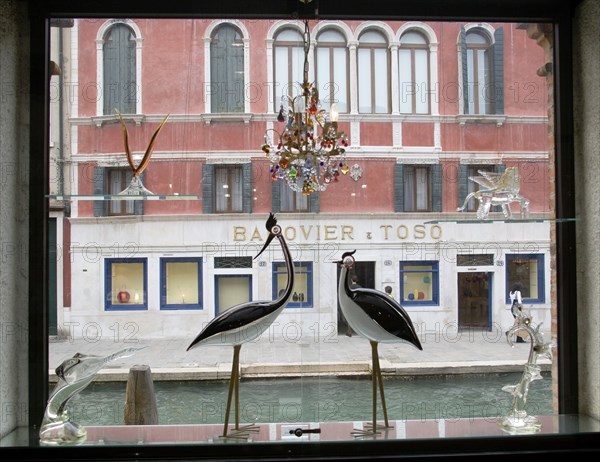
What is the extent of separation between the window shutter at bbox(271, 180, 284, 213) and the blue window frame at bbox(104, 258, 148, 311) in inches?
23.9

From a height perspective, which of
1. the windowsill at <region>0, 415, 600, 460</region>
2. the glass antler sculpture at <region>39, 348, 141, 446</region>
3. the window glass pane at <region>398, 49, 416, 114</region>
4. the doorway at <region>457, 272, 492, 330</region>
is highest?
the window glass pane at <region>398, 49, 416, 114</region>

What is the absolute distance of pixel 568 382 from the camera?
2.36 metres

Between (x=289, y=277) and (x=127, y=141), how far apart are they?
91 centimetres

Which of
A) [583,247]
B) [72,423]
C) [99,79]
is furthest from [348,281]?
[99,79]

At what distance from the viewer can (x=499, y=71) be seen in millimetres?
2533

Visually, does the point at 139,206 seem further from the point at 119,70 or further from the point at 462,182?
the point at 462,182

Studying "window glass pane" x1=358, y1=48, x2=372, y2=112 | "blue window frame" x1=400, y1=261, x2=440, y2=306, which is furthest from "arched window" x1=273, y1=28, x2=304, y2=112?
"blue window frame" x1=400, y1=261, x2=440, y2=306

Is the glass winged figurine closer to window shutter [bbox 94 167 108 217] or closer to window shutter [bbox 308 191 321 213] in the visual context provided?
window shutter [bbox 308 191 321 213]

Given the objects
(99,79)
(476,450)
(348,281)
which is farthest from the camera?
(99,79)

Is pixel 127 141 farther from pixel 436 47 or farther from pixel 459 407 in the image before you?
pixel 459 407

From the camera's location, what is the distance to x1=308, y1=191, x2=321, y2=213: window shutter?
2455mm

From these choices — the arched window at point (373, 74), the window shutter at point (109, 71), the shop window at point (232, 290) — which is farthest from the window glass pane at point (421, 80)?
the window shutter at point (109, 71)

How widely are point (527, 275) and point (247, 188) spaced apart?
1296 millimetres

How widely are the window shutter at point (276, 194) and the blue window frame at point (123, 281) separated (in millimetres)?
608
